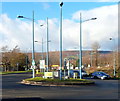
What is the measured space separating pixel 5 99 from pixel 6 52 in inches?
2877

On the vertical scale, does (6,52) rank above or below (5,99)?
above

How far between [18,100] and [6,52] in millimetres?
73694

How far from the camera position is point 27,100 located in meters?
13.2

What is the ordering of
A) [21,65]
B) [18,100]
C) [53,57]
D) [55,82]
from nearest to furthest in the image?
[18,100]
[55,82]
[21,65]
[53,57]

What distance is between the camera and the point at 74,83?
24.8 m

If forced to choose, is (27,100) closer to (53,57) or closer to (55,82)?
(55,82)

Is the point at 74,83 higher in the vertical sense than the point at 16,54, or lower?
lower

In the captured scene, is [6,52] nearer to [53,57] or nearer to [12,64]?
[12,64]

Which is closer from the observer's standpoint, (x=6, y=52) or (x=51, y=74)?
(x=51, y=74)

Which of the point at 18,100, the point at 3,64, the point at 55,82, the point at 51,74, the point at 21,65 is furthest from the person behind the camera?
the point at 21,65

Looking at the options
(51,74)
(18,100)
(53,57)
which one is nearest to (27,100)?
(18,100)

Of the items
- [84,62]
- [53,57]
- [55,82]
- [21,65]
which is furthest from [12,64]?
[55,82]

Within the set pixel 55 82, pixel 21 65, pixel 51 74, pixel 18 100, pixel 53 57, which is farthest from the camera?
pixel 53 57

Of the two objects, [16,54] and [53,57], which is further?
[53,57]
